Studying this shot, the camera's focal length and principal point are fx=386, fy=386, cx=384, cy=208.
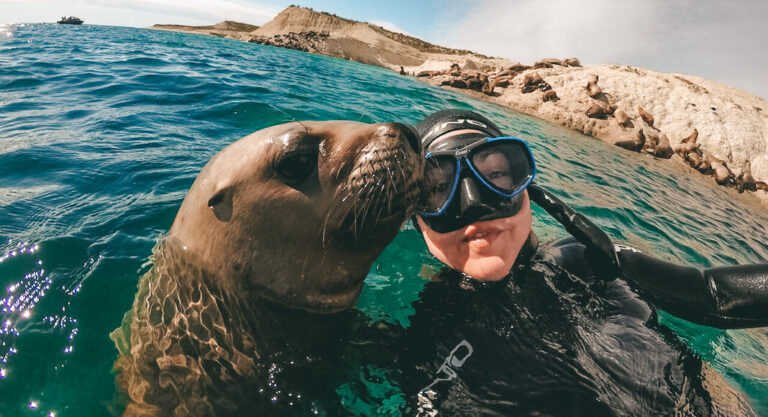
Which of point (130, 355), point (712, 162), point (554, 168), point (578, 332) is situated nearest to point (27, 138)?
point (130, 355)

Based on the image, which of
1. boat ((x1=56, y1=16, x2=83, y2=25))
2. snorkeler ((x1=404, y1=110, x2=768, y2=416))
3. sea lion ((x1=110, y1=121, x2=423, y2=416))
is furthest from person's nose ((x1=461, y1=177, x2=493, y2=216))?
boat ((x1=56, y1=16, x2=83, y2=25))

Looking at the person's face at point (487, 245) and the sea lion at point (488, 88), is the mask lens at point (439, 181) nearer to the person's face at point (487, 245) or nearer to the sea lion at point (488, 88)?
the person's face at point (487, 245)

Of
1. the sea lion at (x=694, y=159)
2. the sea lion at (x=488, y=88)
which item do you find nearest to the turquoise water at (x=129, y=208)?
the sea lion at (x=694, y=159)

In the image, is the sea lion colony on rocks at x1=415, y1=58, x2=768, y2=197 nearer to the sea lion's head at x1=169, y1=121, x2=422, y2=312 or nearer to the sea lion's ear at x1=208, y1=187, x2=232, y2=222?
the sea lion's head at x1=169, y1=121, x2=422, y2=312

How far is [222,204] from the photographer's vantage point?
179 cm

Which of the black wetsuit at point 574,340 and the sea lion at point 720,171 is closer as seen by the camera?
the black wetsuit at point 574,340

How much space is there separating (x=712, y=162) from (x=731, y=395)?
1652 centimetres

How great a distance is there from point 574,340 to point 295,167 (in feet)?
5.92

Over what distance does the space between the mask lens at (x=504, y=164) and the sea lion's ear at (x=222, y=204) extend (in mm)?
1454

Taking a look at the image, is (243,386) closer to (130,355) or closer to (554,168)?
(130,355)

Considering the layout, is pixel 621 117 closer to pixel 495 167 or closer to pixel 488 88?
pixel 488 88

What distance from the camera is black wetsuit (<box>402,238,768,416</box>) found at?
1925 millimetres

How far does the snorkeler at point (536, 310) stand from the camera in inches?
76.8

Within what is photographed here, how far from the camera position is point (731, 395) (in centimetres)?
239
